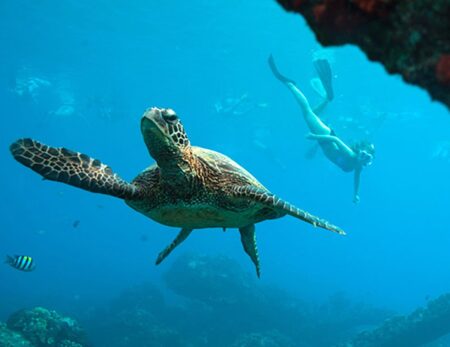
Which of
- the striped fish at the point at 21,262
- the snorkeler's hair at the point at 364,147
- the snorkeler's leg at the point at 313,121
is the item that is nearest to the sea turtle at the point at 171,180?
the striped fish at the point at 21,262

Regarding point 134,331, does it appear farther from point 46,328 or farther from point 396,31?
point 396,31

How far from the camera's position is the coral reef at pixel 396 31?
1.59 meters

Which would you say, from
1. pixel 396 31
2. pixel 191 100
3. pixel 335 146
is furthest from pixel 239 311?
pixel 191 100

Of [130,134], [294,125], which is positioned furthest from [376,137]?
[130,134]

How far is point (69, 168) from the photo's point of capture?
3.90 meters

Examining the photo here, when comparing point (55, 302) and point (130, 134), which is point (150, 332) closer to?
point (55, 302)

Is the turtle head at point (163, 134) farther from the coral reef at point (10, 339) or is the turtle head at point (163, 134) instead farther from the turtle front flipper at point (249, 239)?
the coral reef at point (10, 339)

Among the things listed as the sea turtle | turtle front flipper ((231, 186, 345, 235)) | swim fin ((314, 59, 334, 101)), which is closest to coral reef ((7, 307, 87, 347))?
the sea turtle

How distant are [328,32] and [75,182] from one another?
292 centimetres

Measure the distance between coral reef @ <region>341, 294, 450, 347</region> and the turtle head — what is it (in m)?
13.1

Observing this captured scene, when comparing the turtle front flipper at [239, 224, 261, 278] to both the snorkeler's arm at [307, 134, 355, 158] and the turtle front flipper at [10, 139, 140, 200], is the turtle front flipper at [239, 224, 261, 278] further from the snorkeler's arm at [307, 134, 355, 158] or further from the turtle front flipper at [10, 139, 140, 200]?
the snorkeler's arm at [307, 134, 355, 158]

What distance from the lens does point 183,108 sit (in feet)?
178

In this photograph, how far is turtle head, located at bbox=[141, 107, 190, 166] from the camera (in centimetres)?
344

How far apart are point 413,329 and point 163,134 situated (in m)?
14.5
